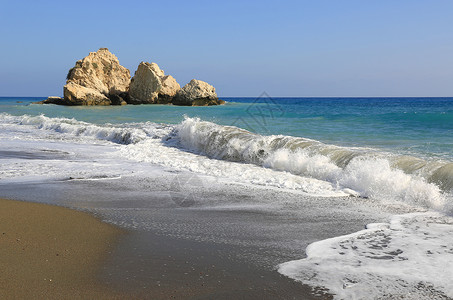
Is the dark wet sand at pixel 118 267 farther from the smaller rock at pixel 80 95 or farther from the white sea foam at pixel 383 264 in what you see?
the smaller rock at pixel 80 95

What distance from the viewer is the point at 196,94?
55.3 meters

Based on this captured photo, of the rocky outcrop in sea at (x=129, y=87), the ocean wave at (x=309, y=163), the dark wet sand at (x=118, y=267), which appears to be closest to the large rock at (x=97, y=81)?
the rocky outcrop in sea at (x=129, y=87)

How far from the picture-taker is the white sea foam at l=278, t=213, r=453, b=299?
312 cm

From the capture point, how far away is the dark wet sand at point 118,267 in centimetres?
301

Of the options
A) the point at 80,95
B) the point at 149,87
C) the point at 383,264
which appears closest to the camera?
the point at 383,264

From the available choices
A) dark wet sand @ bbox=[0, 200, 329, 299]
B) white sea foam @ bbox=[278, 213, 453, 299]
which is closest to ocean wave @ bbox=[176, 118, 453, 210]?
white sea foam @ bbox=[278, 213, 453, 299]

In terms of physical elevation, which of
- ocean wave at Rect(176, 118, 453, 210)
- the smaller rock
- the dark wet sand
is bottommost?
the dark wet sand

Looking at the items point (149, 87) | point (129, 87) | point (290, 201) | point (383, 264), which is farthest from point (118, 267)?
point (129, 87)

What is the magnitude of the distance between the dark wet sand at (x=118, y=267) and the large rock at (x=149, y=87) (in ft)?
170

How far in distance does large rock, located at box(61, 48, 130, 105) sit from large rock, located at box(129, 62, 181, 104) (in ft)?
7.83

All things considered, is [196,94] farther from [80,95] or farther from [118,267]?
[118,267]

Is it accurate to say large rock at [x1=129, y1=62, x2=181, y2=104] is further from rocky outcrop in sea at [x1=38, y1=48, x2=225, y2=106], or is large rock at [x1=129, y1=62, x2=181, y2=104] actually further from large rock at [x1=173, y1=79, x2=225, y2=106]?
large rock at [x1=173, y1=79, x2=225, y2=106]

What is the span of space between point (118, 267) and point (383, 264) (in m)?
2.25

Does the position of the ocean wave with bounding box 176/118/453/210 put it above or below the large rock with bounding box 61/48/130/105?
below
